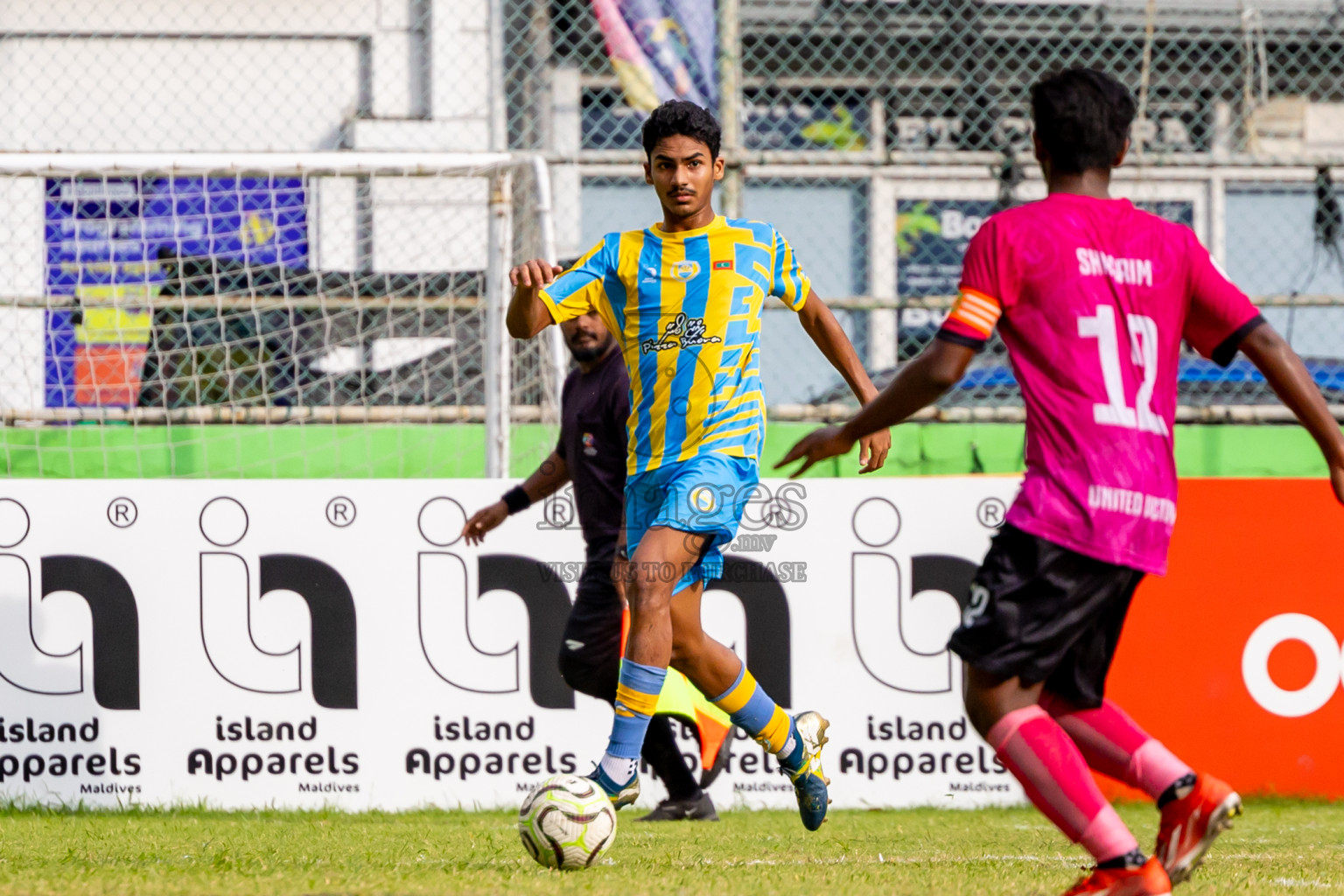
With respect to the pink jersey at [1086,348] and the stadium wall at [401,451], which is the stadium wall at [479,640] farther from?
the pink jersey at [1086,348]

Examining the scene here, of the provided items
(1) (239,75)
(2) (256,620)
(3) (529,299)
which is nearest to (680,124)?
(3) (529,299)

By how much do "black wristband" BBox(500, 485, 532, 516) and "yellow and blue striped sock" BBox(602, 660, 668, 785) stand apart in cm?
173

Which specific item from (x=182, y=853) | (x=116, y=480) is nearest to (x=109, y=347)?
(x=116, y=480)

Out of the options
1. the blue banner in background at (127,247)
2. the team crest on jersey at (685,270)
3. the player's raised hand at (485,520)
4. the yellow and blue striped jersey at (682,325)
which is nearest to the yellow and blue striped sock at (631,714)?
the yellow and blue striped jersey at (682,325)

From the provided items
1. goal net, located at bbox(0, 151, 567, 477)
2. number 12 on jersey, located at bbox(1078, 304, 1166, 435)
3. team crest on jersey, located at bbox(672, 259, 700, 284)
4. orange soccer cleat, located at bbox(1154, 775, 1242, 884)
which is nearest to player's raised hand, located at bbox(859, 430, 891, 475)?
team crest on jersey, located at bbox(672, 259, 700, 284)

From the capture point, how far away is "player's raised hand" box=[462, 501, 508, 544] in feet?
19.3

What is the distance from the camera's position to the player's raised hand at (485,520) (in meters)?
5.88

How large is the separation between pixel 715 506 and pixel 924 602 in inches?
88.3

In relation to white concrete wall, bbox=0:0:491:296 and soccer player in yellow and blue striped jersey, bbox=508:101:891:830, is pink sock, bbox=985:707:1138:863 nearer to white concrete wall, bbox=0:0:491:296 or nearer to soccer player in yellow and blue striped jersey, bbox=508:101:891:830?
soccer player in yellow and blue striped jersey, bbox=508:101:891:830

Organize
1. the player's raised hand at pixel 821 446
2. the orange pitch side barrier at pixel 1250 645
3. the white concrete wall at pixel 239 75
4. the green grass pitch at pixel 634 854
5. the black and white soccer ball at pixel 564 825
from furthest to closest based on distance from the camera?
the white concrete wall at pixel 239 75
the orange pitch side barrier at pixel 1250 645
the black and white soccer ball at pixel 564 825
the green grass pitch at pixel 634 854
the player's raised hand at pixel 821 446

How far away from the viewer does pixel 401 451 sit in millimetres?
7234

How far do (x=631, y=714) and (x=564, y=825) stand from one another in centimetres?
39

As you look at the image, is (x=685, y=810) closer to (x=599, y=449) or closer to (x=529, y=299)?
A: (x=599, y=449)

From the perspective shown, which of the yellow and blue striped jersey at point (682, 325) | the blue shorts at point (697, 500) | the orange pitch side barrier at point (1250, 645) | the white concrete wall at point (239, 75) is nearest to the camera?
the blue shorts at point (697, 500)
